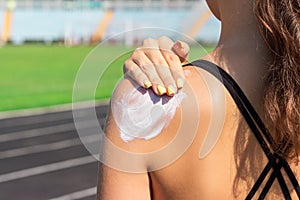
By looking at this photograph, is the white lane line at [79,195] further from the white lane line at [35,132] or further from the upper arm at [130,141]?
the upper arm at [130,141]

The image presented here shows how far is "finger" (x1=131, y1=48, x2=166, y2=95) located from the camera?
0.99 m

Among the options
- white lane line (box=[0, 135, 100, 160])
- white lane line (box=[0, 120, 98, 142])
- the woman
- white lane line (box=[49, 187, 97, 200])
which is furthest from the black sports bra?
white lane line (box=[0, 120, 98, 142])

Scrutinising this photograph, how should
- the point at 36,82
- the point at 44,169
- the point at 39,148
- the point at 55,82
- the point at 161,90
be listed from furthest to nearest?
the point at 55,82
the point at 36,82
the point at 39,148
the point at 44,169
the point at 161,90

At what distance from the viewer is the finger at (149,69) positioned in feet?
3.24

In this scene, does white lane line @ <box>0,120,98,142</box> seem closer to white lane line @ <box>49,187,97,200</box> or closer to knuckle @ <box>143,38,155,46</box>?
white lane line @ <box>49,187,97,200</box>

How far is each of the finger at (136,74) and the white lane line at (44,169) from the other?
21.5ft

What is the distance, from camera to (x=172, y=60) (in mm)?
1053

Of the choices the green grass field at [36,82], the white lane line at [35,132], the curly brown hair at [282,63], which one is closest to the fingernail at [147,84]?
the curly brown hair at [282,63]

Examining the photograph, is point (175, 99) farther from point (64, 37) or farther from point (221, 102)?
point (64, 37)

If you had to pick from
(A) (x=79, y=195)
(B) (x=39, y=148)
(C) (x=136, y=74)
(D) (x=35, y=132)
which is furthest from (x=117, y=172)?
(D) (x=35, y=132)

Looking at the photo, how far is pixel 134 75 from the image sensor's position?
103cm

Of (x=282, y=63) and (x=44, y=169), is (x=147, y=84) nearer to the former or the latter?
(x=282, y=63)

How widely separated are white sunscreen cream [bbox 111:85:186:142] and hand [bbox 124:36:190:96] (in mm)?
16

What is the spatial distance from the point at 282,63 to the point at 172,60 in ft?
0.65
